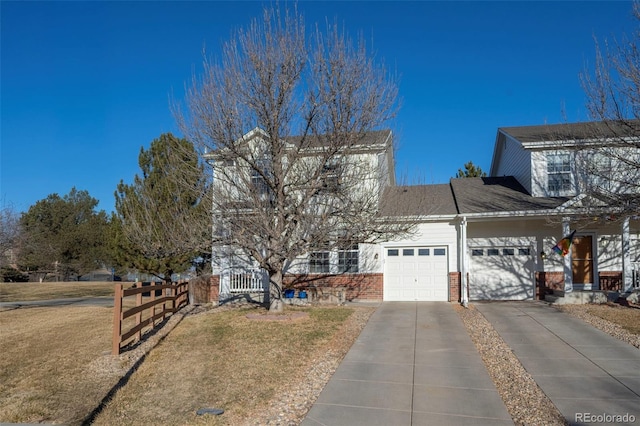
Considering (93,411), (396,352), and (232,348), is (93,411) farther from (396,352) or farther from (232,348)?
(396,352)

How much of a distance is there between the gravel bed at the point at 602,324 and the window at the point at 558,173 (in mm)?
4817

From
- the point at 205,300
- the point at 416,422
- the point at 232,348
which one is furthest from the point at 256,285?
the point at 416,422

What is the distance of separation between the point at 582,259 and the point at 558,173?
123 inches

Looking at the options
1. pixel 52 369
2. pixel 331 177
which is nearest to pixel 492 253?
pixel 331 177

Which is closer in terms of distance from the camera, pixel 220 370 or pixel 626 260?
pixel 220 370

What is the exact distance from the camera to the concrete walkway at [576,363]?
237 inches

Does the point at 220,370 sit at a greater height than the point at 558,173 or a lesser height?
lesser

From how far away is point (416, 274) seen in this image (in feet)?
55.2

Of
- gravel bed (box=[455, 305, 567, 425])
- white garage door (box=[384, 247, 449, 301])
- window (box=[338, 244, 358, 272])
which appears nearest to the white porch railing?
window (box=[338, 244, 358, 272])

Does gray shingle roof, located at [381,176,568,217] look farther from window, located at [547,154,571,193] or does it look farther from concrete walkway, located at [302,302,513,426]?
concrete walkway, located at [302,302,513,426]

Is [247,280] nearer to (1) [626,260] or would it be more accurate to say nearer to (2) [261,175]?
(2) [261,175]

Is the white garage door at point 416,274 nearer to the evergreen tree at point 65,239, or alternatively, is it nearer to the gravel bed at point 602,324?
the gravel bed at point 602,324

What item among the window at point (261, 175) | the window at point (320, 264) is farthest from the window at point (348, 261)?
the window at point (261, 175)

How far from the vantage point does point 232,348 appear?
909 cm
